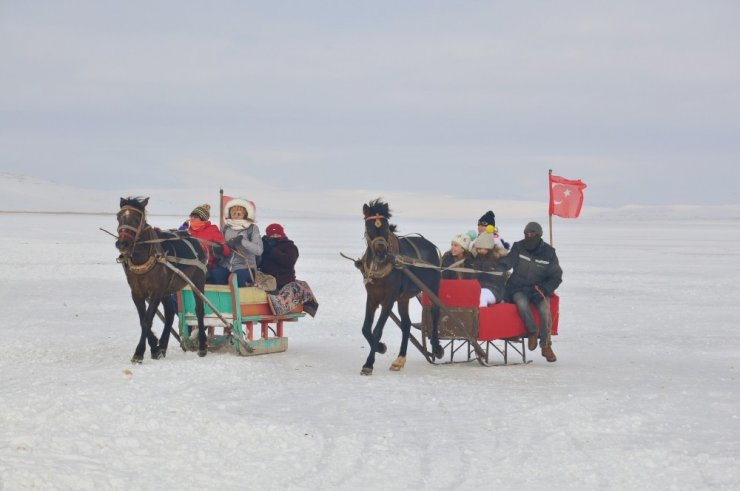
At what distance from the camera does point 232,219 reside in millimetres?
12758

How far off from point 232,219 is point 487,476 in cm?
632

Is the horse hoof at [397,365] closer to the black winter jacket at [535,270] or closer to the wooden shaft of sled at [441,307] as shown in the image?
the wooden shaft of sled at [441,307]

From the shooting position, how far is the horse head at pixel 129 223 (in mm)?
11328

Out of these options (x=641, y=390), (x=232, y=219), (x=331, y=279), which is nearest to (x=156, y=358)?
(x=232, y=219)

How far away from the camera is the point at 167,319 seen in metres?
12.5

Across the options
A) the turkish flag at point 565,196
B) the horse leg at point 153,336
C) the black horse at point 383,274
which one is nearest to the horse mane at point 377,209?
the black horse at point 383,274

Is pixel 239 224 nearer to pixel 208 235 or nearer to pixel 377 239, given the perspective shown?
pixel 208 235

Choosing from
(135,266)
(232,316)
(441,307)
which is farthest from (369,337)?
(135,266)

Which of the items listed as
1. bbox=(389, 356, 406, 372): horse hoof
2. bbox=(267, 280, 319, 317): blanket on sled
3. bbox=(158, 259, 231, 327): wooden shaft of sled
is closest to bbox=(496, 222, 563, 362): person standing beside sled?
bbox=(389, 356, 406, 372): horse hoof

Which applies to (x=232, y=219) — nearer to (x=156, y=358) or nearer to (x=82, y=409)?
(x=156, y=358)

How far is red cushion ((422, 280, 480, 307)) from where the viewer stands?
1219 cm

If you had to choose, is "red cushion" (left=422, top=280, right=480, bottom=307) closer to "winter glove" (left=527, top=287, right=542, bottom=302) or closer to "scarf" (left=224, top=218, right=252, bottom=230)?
"winter glove" (left=527, top=287, right=542, bottom=302)

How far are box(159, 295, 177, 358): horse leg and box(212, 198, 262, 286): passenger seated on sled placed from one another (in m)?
0.59

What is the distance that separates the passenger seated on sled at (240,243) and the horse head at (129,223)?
1.30 m
